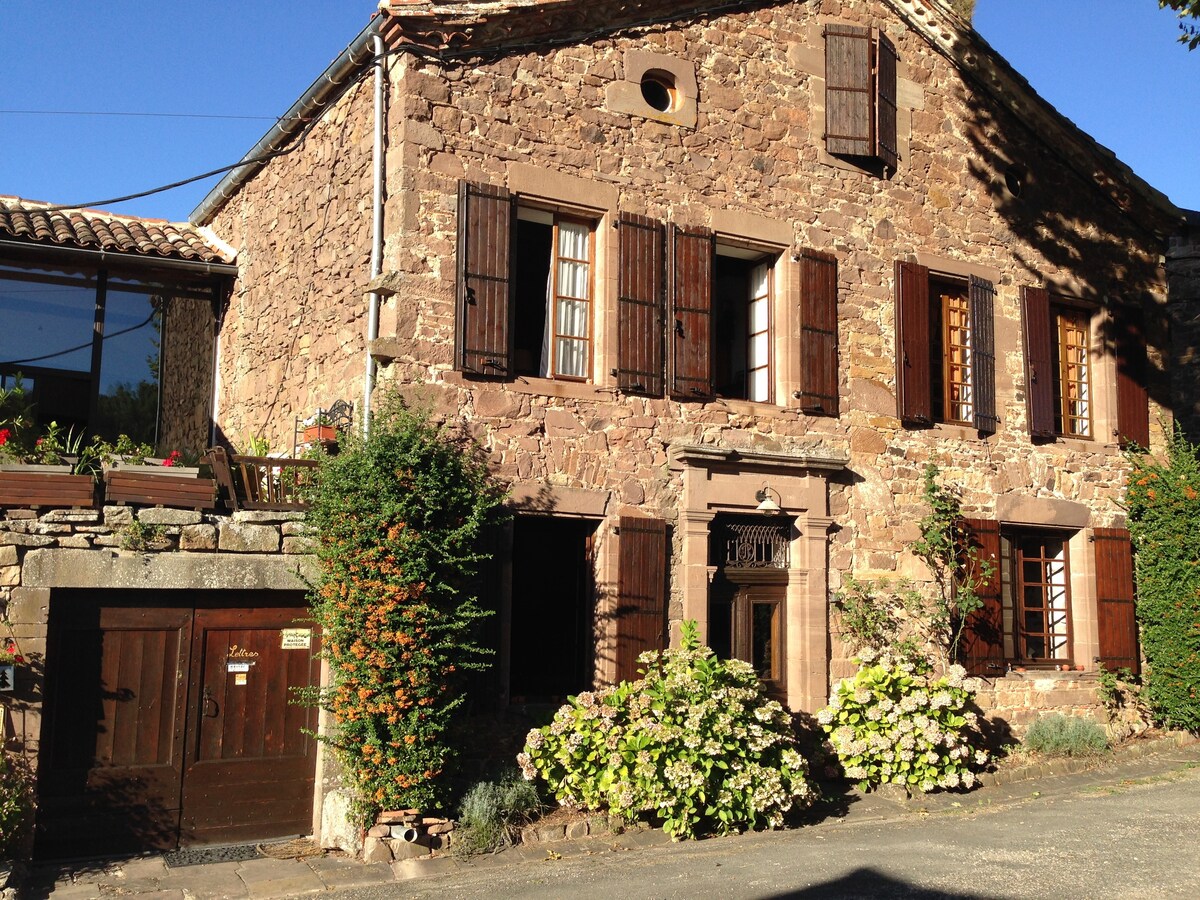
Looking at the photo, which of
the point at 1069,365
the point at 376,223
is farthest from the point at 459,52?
the point at 1069,365

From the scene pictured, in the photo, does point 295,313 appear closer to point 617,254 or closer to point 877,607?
point 617,254

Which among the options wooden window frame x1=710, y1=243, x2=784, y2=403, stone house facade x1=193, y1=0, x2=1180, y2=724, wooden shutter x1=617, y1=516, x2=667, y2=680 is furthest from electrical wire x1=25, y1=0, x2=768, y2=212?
wooden shutter x1=617, y1=516, x2=667, y2=680

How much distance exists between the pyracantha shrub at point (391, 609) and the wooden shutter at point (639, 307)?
2.08 m

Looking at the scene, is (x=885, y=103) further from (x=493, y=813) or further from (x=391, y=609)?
(x=493, y=813)

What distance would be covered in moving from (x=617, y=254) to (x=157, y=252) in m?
4.71

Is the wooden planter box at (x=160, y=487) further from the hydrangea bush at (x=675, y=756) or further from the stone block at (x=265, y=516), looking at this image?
the hydrangea bush at (x=675, y=756)

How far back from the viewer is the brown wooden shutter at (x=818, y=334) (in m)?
10.3

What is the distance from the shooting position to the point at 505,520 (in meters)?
8.65

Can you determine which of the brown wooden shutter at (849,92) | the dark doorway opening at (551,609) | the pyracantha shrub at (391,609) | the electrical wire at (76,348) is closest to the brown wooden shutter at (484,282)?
the pyracantha shrub at (391,609)

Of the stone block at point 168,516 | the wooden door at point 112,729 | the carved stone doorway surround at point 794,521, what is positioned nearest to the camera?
the wooden door at point 112,729

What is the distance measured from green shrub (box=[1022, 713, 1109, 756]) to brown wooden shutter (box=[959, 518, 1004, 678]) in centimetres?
62

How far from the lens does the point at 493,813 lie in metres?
7.81

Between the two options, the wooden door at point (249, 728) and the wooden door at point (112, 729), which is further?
the wooden door at point (249, 728)

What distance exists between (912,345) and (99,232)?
7.93 m
